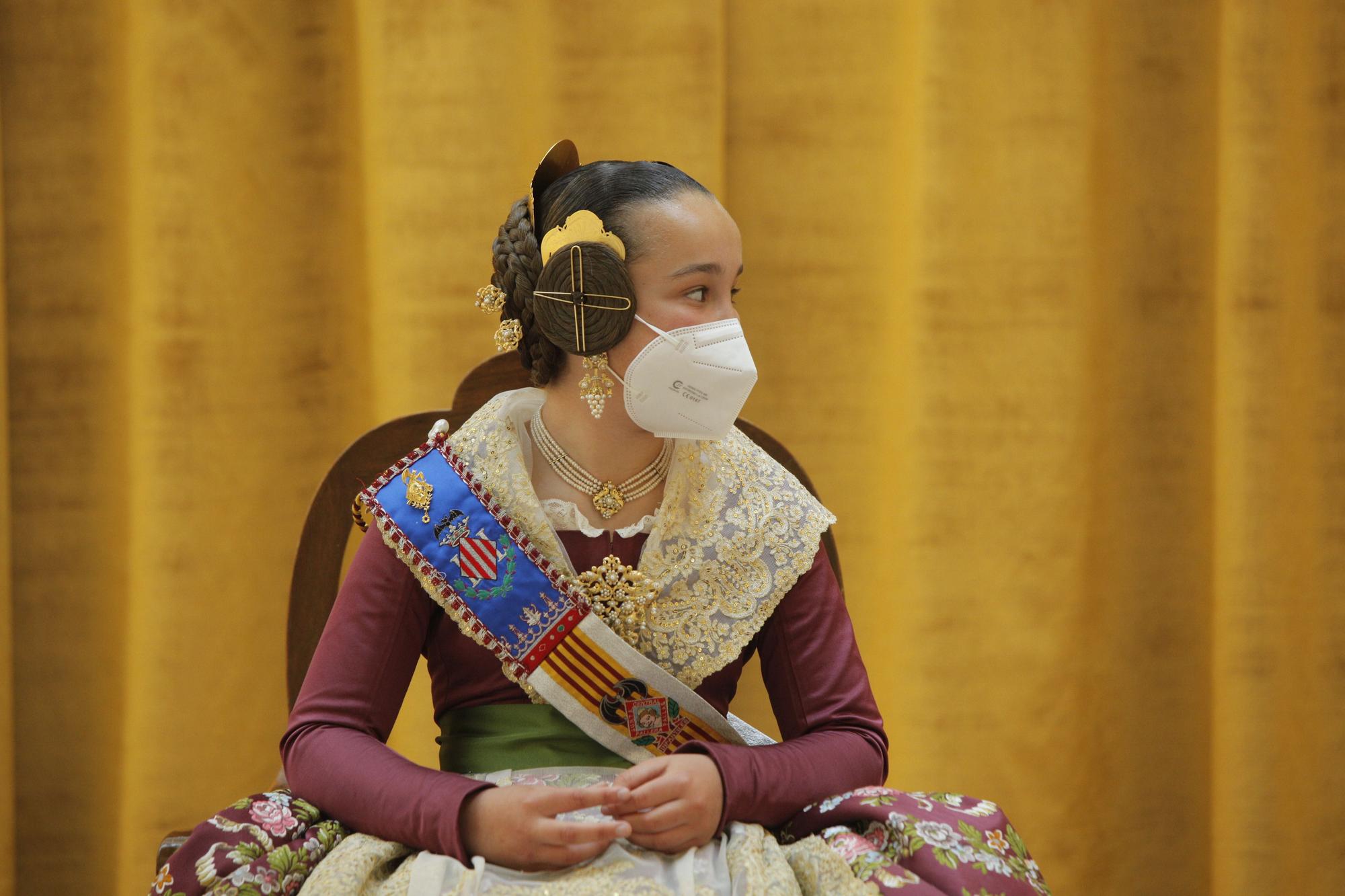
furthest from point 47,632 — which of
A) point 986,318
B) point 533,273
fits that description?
point 986,318

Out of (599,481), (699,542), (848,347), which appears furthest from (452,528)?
(848,347)

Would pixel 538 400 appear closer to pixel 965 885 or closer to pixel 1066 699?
pixel 965 885

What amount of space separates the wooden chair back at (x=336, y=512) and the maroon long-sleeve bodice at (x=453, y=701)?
0.26m

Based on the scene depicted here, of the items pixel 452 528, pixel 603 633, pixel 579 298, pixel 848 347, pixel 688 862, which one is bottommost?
pixel 688 862

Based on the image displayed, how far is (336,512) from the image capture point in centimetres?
177

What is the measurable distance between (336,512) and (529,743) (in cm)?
48

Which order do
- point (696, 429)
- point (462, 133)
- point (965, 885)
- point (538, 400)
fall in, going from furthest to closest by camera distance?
point (462, 133) < point (538, 400) < point (696, 429) < point (965, 885)

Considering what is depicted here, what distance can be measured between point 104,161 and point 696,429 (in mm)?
1420

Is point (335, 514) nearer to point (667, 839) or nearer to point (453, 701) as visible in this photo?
point (453, 701)

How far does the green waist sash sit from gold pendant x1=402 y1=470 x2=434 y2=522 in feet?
0.82

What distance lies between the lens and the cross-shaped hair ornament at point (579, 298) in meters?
1.40

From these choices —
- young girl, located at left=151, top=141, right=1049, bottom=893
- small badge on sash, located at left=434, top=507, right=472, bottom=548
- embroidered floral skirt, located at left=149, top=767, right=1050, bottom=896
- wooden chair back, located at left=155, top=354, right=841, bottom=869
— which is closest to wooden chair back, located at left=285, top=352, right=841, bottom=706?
wooden chair back, located at left=155, top=354, right=841, bottom=869

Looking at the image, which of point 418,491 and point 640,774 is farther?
point 418,491

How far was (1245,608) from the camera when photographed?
2.21m
